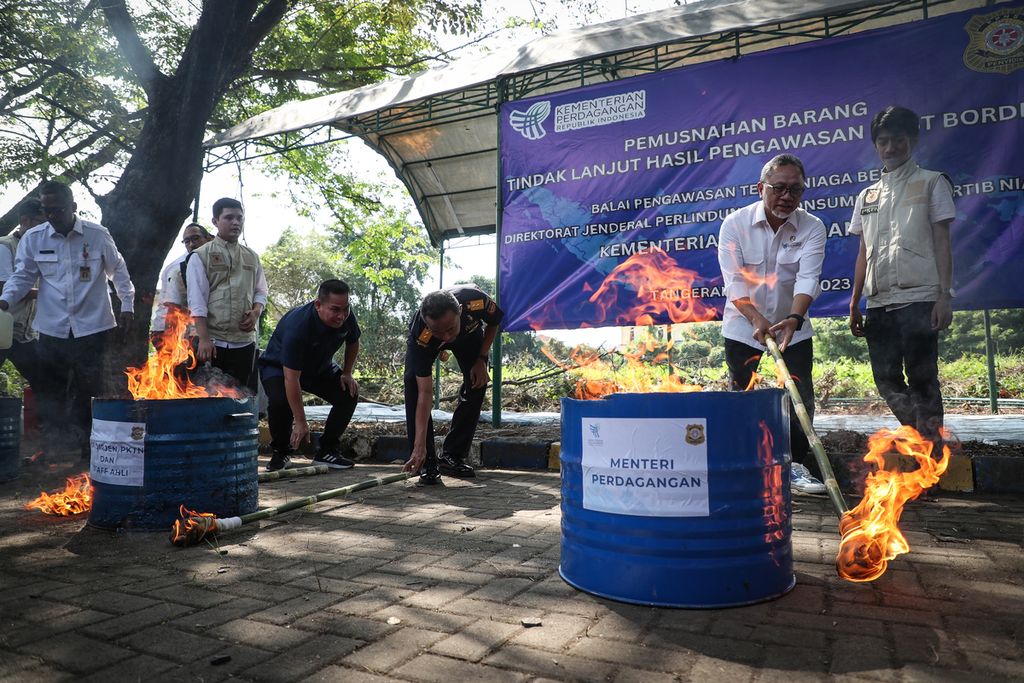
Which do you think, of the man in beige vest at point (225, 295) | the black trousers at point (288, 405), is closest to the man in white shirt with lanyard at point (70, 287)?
the man in beige vest at point (225, 295)

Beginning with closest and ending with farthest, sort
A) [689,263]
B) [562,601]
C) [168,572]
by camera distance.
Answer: [562,601], [168,572], [689,263]

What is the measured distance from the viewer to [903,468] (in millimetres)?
4594

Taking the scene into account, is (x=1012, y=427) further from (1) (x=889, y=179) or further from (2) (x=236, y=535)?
(2) (x=236, y=535)

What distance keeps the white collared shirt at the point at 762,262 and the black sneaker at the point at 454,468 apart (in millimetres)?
2252

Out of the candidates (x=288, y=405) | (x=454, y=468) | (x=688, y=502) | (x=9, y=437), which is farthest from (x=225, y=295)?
(x=688, y=502)

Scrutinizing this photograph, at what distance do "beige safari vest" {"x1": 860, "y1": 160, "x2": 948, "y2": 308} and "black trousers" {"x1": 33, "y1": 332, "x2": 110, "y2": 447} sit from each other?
5.94 meters

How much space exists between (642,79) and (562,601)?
5.11 meters

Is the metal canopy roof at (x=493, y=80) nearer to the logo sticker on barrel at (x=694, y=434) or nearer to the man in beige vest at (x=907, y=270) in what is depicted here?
the man in beige vest at (x=907, y=270)

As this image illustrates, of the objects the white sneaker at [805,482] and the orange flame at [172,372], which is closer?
the orange flame at [172,372]

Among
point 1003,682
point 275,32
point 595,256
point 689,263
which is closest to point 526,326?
point 595,256

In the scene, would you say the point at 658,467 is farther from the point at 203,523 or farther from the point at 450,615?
the point at 203,523

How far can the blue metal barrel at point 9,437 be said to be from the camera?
4695 mm

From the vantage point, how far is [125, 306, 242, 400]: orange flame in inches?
154

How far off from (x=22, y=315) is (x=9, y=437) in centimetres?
157
